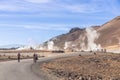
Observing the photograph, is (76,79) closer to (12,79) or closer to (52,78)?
(52,78)

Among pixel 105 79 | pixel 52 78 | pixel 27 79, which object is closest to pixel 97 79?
pixel 105 79

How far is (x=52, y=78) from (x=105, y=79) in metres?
5.29

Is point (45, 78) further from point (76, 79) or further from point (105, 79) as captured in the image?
point (105, 79)

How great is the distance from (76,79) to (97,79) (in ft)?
9.43

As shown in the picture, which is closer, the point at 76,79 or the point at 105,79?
the point at 76,79

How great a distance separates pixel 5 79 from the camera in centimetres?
3653

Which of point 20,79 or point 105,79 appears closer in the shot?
point 20,79

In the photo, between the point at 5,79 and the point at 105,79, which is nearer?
the point at 5,79

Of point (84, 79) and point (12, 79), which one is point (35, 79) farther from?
point (84, 79)

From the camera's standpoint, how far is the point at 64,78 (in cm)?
3700

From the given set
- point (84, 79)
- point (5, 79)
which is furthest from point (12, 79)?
point (84, 79)

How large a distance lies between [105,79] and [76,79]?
425 centimetres

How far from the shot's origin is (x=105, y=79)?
39.4 meters

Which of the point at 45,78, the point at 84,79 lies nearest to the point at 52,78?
the point at 45,78
